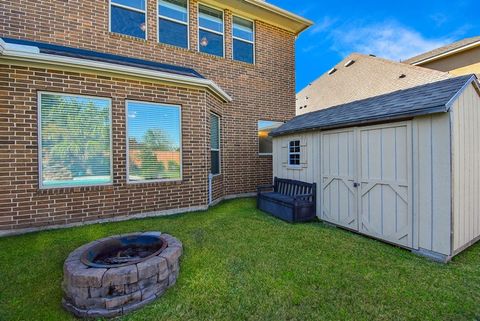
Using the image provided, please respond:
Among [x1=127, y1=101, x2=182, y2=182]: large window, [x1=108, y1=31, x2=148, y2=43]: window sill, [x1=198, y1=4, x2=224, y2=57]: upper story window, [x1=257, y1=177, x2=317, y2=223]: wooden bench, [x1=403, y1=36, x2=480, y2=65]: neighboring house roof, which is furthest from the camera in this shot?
[x1=403, y1=36, x2=480, y2=65]: neighboring house roof

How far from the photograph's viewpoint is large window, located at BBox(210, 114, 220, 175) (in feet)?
24.8

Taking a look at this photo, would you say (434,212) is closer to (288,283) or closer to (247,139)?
(288,283)

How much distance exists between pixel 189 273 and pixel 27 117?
15.4ft

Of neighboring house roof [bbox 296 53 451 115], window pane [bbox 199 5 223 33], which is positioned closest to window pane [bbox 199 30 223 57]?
window pane [bbox 199 5 223 33]

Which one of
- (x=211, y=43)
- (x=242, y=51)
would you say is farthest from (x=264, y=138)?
(x=211, y=43)

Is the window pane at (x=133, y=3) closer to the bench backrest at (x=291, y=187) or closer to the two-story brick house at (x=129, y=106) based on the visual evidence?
the two-story brick house at (x=129, y=106)

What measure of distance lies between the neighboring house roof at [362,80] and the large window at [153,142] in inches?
541

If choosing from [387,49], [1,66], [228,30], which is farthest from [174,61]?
[387,49]

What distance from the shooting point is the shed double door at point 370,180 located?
12.8 ft

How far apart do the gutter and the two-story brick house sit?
0.9 inches

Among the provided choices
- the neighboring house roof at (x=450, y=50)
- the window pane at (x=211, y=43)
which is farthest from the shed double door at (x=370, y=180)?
the neighboring house roof at (x=450, y=50)

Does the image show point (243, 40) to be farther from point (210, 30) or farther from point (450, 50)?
point (450, 50)

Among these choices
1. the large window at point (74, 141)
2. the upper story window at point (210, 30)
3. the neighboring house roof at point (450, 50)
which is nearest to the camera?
the large window at point (74, 141)

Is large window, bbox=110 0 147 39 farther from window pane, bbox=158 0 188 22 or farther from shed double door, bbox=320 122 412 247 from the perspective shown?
shed double door, bbox=320 122 412 247
